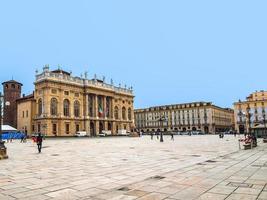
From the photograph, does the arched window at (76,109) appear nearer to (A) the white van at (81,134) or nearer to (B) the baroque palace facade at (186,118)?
(A) the white van at (81,134)

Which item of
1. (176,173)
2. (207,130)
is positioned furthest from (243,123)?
(176,173)

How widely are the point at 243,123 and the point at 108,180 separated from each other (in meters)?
102

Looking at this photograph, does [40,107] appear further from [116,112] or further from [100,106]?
[116,112]

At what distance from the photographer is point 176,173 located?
944 centimetres

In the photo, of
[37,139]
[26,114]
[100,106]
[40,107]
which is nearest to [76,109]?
[100,106]

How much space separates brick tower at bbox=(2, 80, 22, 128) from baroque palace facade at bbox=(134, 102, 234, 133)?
184 ft

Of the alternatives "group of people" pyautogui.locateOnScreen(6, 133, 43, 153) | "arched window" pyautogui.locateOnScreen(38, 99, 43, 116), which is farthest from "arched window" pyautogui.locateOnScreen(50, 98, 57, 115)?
"group of people" pyautogui.locateOnScreen(6, 133, 43, 153)

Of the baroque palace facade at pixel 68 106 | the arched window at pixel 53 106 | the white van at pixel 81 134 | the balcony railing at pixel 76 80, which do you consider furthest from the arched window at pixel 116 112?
the arched window at pixel 53 106

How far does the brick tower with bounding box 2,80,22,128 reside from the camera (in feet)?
234

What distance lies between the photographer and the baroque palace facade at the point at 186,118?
116562 mm

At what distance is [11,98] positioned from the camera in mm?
71125

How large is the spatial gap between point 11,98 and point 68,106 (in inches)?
682

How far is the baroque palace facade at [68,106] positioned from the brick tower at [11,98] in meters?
2.89

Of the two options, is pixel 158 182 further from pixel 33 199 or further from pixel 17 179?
pixel 17 179
